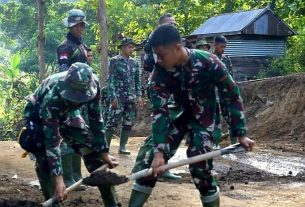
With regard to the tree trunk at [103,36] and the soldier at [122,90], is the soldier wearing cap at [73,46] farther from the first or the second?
the tree trunk at [103,36]

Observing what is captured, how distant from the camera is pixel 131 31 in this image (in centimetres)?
3180

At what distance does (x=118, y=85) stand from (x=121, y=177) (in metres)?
4.48

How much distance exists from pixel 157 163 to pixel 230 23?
2115cm

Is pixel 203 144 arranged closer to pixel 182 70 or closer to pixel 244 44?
pixel 182 70

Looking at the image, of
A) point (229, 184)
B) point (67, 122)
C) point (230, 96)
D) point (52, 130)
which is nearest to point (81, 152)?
point (67, 122)

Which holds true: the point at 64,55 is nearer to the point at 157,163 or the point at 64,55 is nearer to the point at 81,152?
the point at 81,152

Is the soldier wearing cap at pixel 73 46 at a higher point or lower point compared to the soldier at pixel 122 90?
higher

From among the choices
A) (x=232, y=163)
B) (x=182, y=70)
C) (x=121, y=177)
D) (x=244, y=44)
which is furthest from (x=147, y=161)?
(x=244, y=44)

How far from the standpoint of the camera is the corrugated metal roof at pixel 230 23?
2398cm

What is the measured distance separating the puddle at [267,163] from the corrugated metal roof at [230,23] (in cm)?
1454

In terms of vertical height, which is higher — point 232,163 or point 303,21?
point 303,21

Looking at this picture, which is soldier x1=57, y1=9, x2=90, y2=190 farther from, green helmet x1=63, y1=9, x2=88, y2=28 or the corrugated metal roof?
the corrugated metal roof

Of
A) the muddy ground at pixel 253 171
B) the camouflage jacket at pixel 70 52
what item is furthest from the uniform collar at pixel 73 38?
the muddy ground at pixel 253 171

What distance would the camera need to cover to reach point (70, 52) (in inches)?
278
